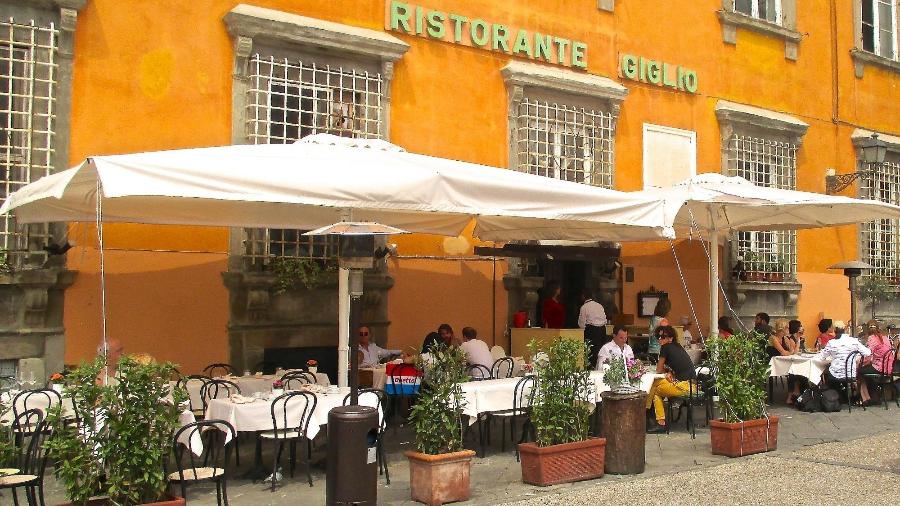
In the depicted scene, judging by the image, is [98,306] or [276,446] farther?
[98,306]

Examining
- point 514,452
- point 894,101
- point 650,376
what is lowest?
point 514,452

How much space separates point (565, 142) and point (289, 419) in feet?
23.4

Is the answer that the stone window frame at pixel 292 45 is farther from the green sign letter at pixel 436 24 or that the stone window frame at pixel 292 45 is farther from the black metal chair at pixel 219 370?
the black metal chair at pixel 219 370

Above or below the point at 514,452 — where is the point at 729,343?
above

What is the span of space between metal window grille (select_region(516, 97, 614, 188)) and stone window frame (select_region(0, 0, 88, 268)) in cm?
585

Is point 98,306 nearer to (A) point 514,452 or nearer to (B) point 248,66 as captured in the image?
(B) point 248,66

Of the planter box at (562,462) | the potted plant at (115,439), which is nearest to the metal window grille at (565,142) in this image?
the planter box at (562,462)

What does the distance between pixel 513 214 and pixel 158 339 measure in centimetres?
426

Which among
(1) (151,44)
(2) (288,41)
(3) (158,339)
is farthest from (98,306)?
(2) (288,41)

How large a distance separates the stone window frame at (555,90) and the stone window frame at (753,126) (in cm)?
241

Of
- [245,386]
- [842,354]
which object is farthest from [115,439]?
[842,354]

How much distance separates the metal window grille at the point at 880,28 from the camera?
17.7 metres

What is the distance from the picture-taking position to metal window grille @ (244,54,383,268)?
10094 millimetres

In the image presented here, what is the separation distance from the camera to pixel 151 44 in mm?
9508
